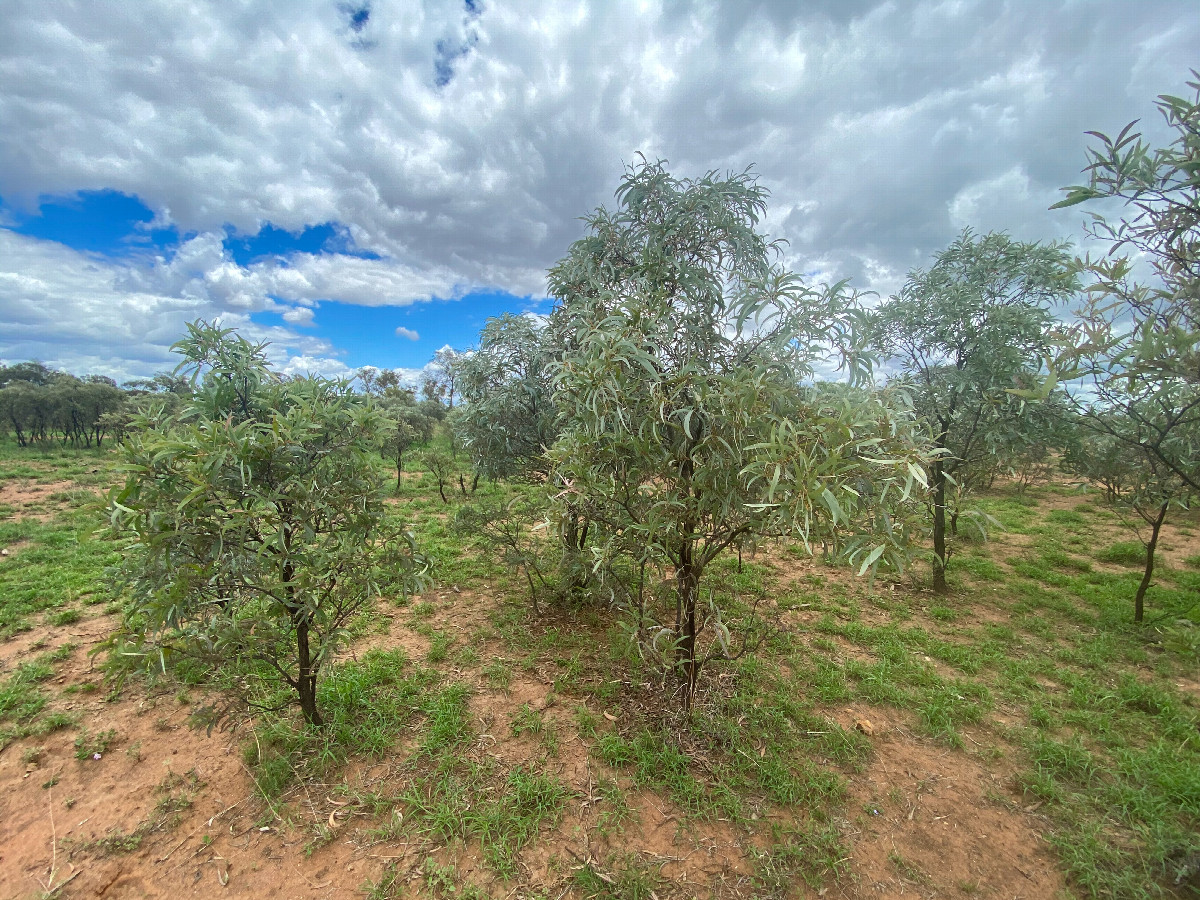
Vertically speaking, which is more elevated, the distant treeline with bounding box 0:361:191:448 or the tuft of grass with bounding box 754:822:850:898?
the distant treeline with bounding box 0:361:191:448

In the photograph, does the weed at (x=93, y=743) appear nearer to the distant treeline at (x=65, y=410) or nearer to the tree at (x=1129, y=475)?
the tree at (x=1129, y=475)

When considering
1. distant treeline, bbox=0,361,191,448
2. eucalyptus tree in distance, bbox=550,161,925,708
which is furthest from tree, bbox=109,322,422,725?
distant treeline, bbox=0,361,191,448

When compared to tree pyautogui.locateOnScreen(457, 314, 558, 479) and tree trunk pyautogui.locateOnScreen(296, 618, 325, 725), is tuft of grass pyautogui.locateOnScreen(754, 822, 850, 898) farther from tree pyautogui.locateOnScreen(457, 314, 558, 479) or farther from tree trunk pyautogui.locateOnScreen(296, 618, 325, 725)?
tree pyautogui.locateOnScreen(457, 314, 558, 479)

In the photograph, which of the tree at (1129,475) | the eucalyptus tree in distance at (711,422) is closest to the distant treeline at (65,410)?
the eucalyptus tree in distance at (711,422)

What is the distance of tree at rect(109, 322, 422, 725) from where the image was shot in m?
2.59

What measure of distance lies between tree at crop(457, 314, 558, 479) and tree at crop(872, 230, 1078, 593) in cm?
397

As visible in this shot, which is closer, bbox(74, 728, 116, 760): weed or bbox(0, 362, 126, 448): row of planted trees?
bbox(74, 728, 116, 760): weed

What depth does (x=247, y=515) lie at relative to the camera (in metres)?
2.69

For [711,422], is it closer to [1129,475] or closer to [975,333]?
[975,333]

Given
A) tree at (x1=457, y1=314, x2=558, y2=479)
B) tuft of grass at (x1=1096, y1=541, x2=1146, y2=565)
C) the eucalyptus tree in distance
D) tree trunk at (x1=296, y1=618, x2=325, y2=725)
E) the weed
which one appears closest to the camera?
the eucalyptus tree in distance

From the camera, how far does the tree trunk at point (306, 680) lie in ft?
10.8

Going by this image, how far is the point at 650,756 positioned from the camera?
3.43 metres

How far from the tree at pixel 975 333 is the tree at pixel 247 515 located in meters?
5.39

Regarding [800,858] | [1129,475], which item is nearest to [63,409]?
[800,858]
